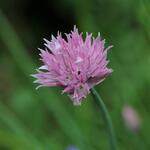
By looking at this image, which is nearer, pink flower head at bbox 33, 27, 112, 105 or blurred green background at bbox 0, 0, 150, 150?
pink flower head at bbox 33, 27, 112, 105

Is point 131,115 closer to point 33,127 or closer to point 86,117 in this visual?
point 86,117

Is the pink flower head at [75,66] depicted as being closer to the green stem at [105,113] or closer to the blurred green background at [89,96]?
the green stem at [105,113]

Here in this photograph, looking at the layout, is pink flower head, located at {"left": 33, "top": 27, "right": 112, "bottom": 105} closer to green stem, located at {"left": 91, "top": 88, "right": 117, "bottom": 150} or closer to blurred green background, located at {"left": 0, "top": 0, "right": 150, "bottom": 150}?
green stem, located at {"left": 91, "top": 88, "right": 117, "bottom": 150}

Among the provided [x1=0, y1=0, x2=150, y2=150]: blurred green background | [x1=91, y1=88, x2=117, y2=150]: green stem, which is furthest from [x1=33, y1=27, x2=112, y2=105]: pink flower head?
[x1=0, y1=0, x2=150, y2=150]: blurred green background

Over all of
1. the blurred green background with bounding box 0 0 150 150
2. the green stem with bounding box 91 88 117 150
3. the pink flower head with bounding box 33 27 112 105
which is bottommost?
the green stem with bounding box 91 88 117 150

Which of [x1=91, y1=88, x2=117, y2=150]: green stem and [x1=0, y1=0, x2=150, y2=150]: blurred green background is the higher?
[x1=0, y1=0, x2=150, y2=150]: blurred green background
